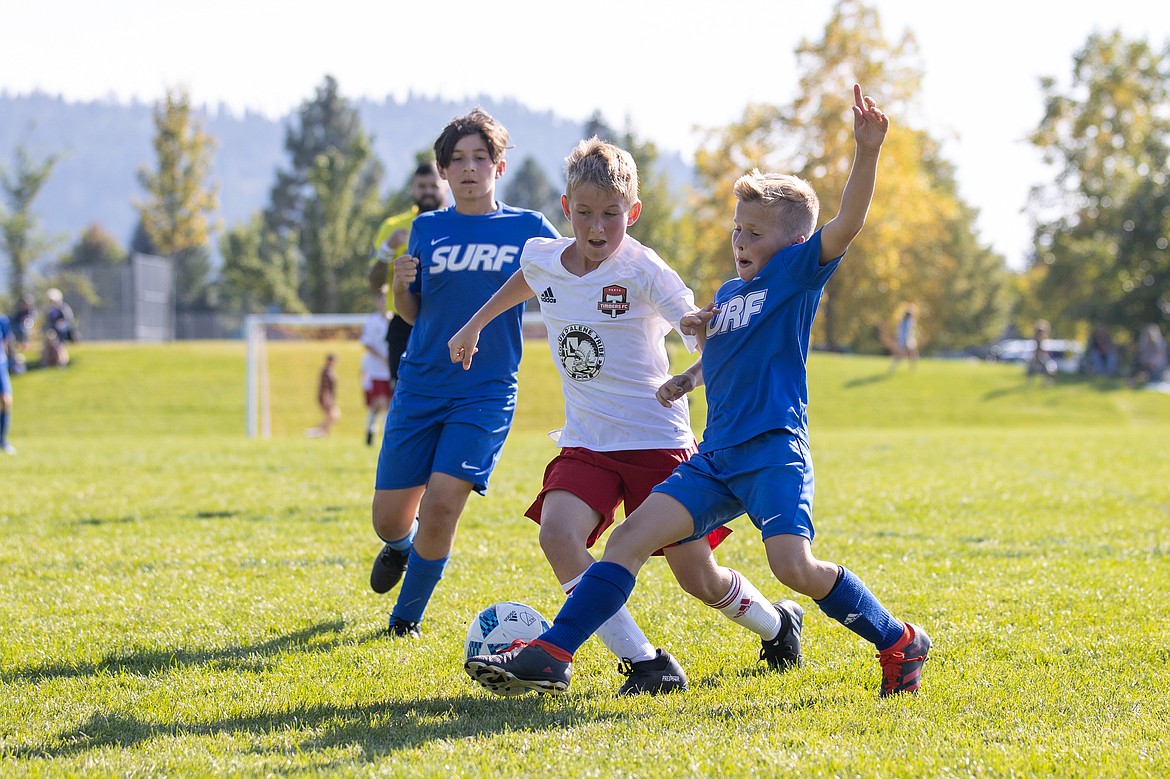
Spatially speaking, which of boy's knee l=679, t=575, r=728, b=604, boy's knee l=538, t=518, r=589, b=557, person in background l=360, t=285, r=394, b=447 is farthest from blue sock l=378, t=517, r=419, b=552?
person in background l=360, t=285, r=394, b=447

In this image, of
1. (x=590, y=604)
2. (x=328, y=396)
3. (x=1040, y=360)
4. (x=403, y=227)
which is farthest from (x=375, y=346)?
(x=1040, y=360)

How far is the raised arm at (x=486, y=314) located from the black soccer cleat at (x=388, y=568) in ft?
4.24

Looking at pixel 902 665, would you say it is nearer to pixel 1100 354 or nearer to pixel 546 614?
pixel 546 614

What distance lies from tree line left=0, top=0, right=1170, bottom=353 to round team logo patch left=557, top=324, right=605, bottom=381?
2875 centimetres

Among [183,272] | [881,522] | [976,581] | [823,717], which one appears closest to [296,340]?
[881,522]

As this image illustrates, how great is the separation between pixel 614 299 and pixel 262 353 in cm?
2394

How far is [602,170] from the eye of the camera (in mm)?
3971

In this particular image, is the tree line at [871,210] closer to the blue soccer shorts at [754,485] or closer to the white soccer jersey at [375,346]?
the white soccer jersey at [375,346]

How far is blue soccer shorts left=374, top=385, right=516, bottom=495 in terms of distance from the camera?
4746mm

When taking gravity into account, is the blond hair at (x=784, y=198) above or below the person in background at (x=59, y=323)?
above

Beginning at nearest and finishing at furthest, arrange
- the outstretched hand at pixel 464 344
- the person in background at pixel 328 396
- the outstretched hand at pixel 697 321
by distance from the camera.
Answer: the outstretched hand at pixel 697 321
the outstretched hand at pixel 464 344
the person in background at pixel 328 396

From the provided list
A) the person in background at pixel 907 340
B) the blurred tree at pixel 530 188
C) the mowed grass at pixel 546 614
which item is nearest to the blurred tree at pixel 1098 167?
the person in background at pixel 907 340

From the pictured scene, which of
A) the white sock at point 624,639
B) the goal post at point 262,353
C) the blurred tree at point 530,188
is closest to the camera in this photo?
the white sock at point 624,639

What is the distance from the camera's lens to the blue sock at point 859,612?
147 inches
